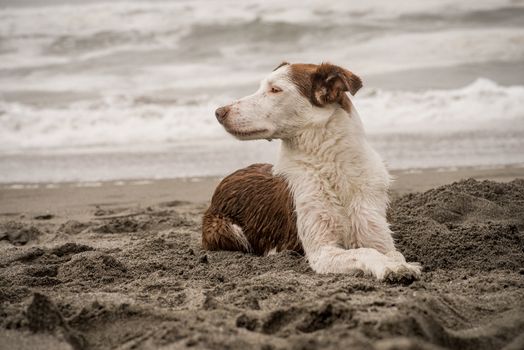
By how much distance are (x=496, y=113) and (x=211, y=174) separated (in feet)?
24.1

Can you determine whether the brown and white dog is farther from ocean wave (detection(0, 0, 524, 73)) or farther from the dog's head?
ocean wave (detection(0, 0, 524, 73))

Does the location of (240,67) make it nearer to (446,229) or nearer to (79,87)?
(79,87)

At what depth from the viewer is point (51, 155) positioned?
13367mm

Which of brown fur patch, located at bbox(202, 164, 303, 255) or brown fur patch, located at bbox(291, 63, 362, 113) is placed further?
brown fur patch, located at bbox(202, 164, 303, 255)

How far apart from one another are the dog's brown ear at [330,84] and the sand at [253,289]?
3.63 feet

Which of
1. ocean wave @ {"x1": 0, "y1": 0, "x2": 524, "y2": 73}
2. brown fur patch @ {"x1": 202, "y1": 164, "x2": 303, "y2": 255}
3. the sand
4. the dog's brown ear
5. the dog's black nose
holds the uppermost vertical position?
ocean wave @ {"x1": 0, "y1": 0, "x2": 524, "y2": 73}

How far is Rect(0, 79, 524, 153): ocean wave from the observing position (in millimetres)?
14648

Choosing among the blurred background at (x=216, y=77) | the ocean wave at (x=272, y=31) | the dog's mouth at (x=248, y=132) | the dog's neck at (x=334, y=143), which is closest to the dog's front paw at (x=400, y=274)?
the dog's neck at (x=334, y=143)

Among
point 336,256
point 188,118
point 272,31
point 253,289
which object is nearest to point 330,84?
point 336,256

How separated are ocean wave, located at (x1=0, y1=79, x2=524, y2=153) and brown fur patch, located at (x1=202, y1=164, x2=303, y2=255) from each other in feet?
27.0

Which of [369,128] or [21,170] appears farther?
[369,128]

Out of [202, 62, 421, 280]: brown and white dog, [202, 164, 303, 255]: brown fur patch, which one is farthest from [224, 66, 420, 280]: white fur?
[202, 164, 303, 255]: brown fur patch

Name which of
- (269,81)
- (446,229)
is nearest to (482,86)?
(446,229)

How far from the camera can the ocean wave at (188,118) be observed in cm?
1465
